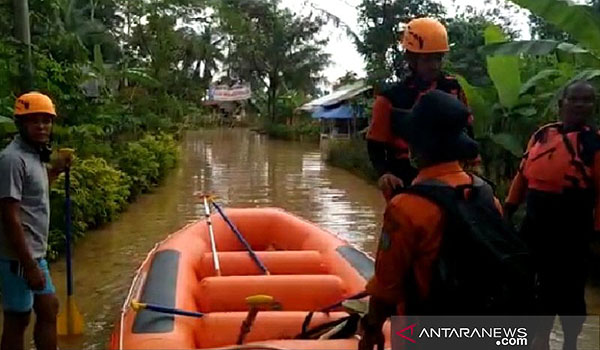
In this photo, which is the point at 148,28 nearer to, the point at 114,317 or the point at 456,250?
the point at 114,317

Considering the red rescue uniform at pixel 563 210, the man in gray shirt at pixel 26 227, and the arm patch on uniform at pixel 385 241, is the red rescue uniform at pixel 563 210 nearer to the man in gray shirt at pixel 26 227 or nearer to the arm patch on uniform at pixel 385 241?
the arm patch on uniform at pixel 385 241

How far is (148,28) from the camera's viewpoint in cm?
2406

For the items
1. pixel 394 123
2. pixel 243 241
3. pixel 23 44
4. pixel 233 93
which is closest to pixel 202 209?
pixel 23 44

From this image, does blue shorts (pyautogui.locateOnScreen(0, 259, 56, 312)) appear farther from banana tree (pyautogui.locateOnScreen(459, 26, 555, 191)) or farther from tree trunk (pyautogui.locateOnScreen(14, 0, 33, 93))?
banana tree (pyautogui.locateOnScreen(459, 26, 555, 191))

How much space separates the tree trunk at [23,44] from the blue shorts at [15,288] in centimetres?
410

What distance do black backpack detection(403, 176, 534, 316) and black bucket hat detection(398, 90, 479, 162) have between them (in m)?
0.10

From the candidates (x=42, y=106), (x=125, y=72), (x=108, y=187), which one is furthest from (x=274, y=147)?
(x=42, y=106)

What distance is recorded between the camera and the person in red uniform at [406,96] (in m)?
3.34

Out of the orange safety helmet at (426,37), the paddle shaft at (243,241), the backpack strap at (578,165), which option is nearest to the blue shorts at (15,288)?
the paddle shaft at (243,241)

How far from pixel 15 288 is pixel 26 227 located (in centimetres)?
32

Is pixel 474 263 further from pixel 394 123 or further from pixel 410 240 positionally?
pixel 394 123

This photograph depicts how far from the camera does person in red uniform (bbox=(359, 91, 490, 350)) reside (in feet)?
7.47

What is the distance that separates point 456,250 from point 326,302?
2638 millimetres

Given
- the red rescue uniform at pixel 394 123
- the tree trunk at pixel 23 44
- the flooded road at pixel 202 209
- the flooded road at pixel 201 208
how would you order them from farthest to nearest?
the tree trunk at pixel 23 44
the flooded road at pixel 201 208
the flooded road at pixel 202 209
the red rescue uniform at pixel 394 123
